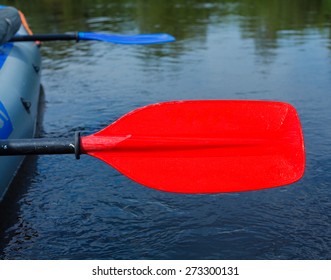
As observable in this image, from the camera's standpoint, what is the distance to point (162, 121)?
409 cm

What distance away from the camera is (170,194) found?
195 inches

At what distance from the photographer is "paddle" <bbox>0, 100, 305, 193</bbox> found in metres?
3.84

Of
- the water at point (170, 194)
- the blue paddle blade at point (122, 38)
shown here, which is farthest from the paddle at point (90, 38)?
the water at point (170, 194)

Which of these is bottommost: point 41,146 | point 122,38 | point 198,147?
point 122,38

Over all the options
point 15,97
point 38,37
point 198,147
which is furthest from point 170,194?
point 38,37

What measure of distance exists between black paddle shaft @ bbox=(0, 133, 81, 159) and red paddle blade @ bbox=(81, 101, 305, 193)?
0.07m

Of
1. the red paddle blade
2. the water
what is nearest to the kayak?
the water

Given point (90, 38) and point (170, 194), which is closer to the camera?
point (170, 194)

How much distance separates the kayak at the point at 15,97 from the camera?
491cm

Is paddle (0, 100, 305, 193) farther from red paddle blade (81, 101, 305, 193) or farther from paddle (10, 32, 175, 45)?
paddle (10, 32, 175, 45)

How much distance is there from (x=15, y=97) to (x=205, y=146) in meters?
2.51

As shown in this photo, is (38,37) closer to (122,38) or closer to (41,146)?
(122,38)

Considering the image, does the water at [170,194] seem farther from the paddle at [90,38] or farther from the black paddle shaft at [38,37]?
the black paddle shaft at [38,37]
